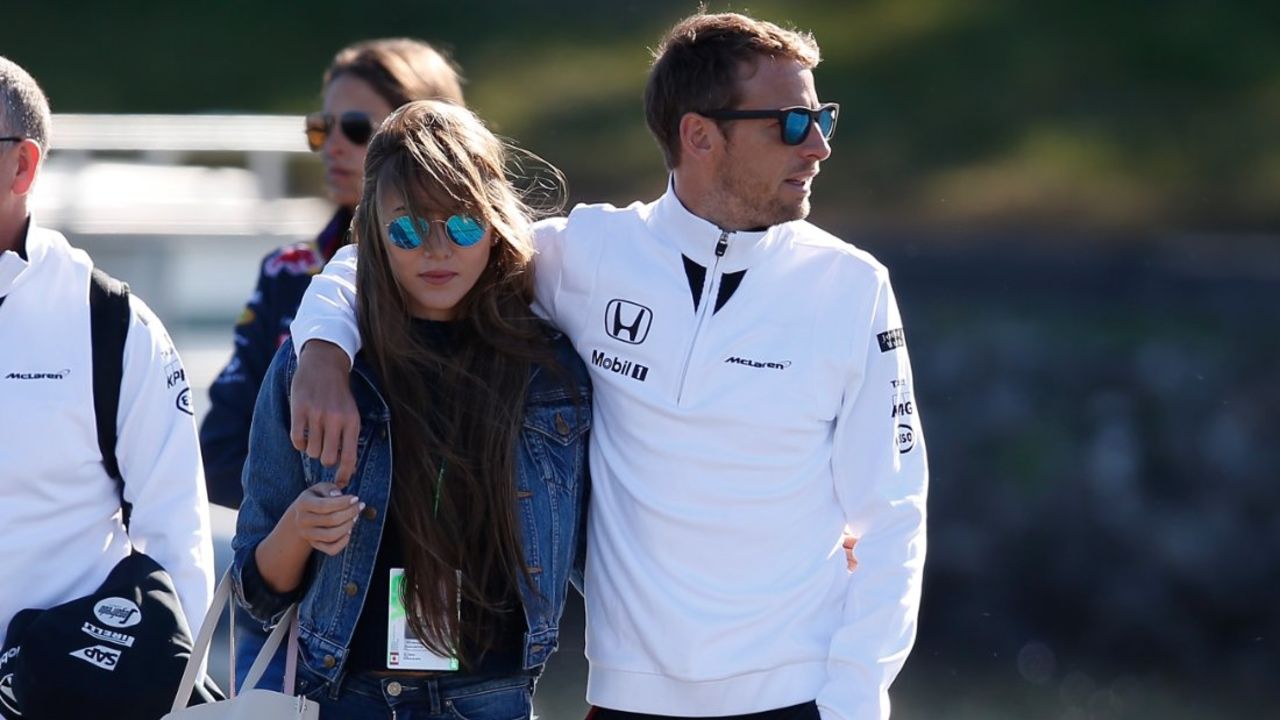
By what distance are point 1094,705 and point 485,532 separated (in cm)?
820

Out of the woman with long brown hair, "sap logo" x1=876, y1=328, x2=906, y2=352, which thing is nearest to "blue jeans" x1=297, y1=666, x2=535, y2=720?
the woman with long brown hair

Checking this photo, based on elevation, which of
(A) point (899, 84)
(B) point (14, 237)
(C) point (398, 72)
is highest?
(A) point (899, 84)

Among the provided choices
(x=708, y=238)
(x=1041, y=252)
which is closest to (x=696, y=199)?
(x=708, y=238)

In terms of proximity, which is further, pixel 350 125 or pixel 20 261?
pixel 350 125

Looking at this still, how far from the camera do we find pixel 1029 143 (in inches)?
731

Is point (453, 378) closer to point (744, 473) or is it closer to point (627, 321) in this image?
point (627, 321)

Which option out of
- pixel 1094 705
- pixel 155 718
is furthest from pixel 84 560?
pixel 1094 705

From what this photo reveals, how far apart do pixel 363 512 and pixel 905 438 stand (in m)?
0.92

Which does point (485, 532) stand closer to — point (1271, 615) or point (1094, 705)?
point (1094, 705)

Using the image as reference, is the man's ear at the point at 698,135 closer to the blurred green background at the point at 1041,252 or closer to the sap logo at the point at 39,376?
the sap logo at the point at 39,376

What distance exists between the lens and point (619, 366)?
308cm

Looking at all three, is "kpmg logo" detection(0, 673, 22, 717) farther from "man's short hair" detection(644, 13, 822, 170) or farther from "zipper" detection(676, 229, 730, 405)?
"man's short hair" detection(644, 13, 822, 170)

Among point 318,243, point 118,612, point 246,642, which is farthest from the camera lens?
point 318,243

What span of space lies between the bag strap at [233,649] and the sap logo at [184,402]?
498mm
